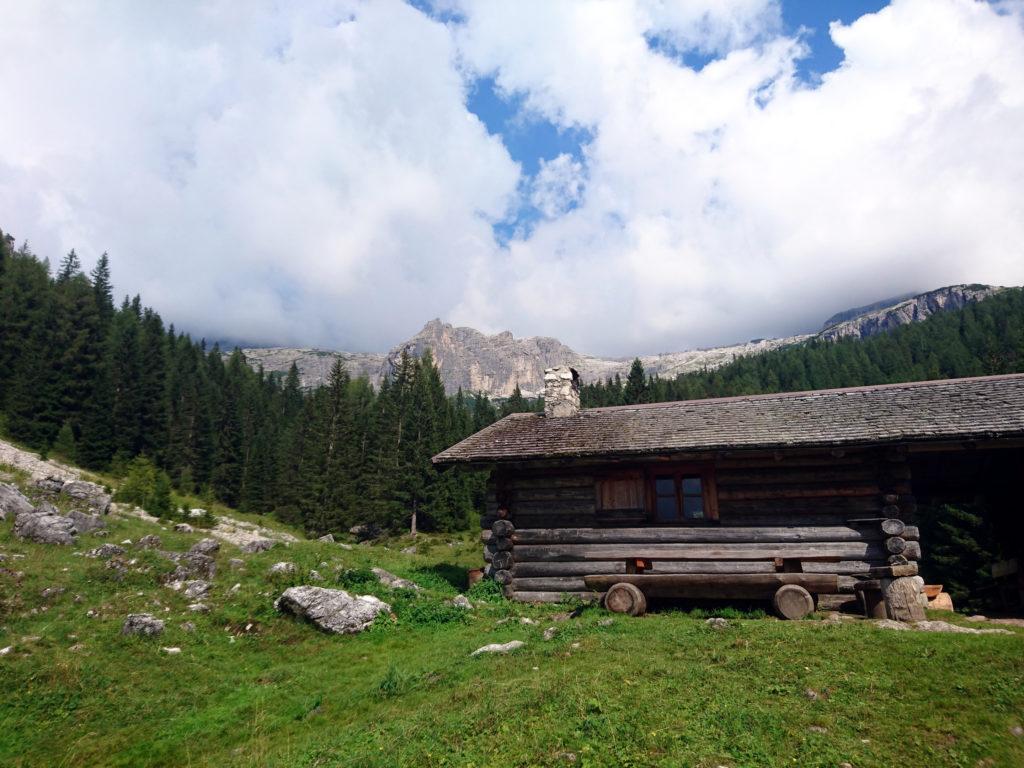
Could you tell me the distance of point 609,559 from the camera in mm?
16875

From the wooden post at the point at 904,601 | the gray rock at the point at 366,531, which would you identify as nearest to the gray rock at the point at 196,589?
Result: the wooden post at the point at 904,601

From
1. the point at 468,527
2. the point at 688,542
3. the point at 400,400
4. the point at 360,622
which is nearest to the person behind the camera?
the point at 360,622

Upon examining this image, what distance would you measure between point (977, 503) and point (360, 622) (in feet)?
66.6

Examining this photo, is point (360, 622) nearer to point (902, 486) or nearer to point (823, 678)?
point (823, 678)

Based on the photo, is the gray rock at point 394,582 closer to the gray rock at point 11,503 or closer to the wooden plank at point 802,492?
the wooden plank at point 802,492

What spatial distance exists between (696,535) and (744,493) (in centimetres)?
185

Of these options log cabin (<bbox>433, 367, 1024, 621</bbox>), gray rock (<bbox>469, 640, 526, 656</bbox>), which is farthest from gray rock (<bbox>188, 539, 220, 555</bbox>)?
gray rock (<bbox>469, 640, 526, 656</bbox>)

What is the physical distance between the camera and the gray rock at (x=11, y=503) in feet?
62.0

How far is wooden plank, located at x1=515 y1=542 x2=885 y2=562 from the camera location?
15047mm

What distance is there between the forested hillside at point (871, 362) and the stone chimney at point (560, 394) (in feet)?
221

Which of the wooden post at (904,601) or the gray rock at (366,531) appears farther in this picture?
the gray rock at (366,531)

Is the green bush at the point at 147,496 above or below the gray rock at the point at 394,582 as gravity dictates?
above

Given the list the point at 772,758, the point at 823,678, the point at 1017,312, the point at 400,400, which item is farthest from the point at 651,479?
the point at 1017,312

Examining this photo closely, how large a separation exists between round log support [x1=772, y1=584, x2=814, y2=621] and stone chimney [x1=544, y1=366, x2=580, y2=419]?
9536mm
